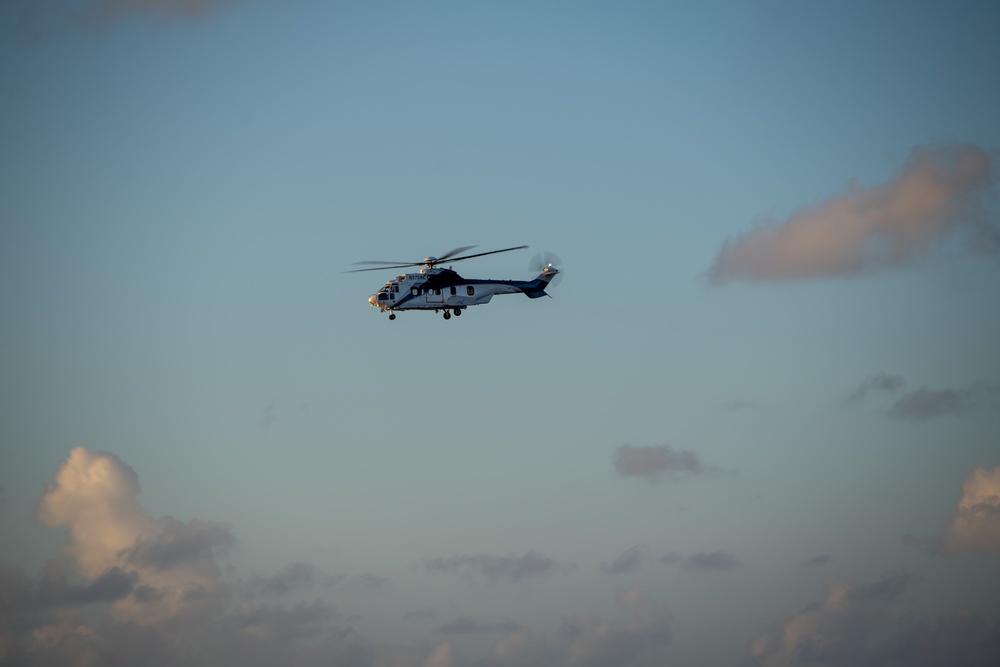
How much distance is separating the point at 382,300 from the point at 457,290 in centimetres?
Answer: 947

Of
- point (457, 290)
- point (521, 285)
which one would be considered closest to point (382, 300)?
point (457, 290)

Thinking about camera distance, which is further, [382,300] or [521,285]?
[521,285]

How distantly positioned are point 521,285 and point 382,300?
833 inches

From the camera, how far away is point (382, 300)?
491 ft

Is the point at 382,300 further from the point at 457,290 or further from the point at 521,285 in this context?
the point at 521,285

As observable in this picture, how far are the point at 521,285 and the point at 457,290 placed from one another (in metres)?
12.4

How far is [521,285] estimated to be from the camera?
162375 millimetres

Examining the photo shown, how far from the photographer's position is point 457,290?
502ft
